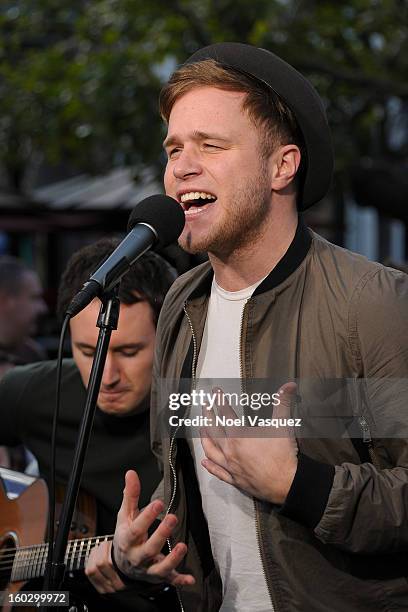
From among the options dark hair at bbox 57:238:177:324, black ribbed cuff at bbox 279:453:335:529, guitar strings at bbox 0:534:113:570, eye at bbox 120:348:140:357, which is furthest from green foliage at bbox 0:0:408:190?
black ribbed cuff at bbox 279:453:335:529

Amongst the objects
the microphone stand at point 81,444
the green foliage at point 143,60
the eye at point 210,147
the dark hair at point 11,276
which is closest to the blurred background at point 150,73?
the green foliage at point 143,60

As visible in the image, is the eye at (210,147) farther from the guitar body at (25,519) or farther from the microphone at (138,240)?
the guitar body at (25,519)

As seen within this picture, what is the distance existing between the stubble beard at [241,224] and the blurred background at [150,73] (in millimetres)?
6941

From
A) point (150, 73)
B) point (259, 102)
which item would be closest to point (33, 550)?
point (259, 102)

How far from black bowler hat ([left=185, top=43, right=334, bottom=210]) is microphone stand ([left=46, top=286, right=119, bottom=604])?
2.11ft

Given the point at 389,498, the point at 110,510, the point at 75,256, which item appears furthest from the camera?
the point at 75,256

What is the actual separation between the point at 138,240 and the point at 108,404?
44.8 inches

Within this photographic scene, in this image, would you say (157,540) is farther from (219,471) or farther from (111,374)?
(111,374)

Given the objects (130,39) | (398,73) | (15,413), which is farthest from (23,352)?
(398,73)

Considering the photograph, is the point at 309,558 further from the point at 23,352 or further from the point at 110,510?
the point at 23,352

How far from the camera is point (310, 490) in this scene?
7.14ft

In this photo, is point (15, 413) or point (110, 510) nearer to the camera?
point (110, 510)

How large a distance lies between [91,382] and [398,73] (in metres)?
9.59

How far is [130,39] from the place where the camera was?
10336mm
